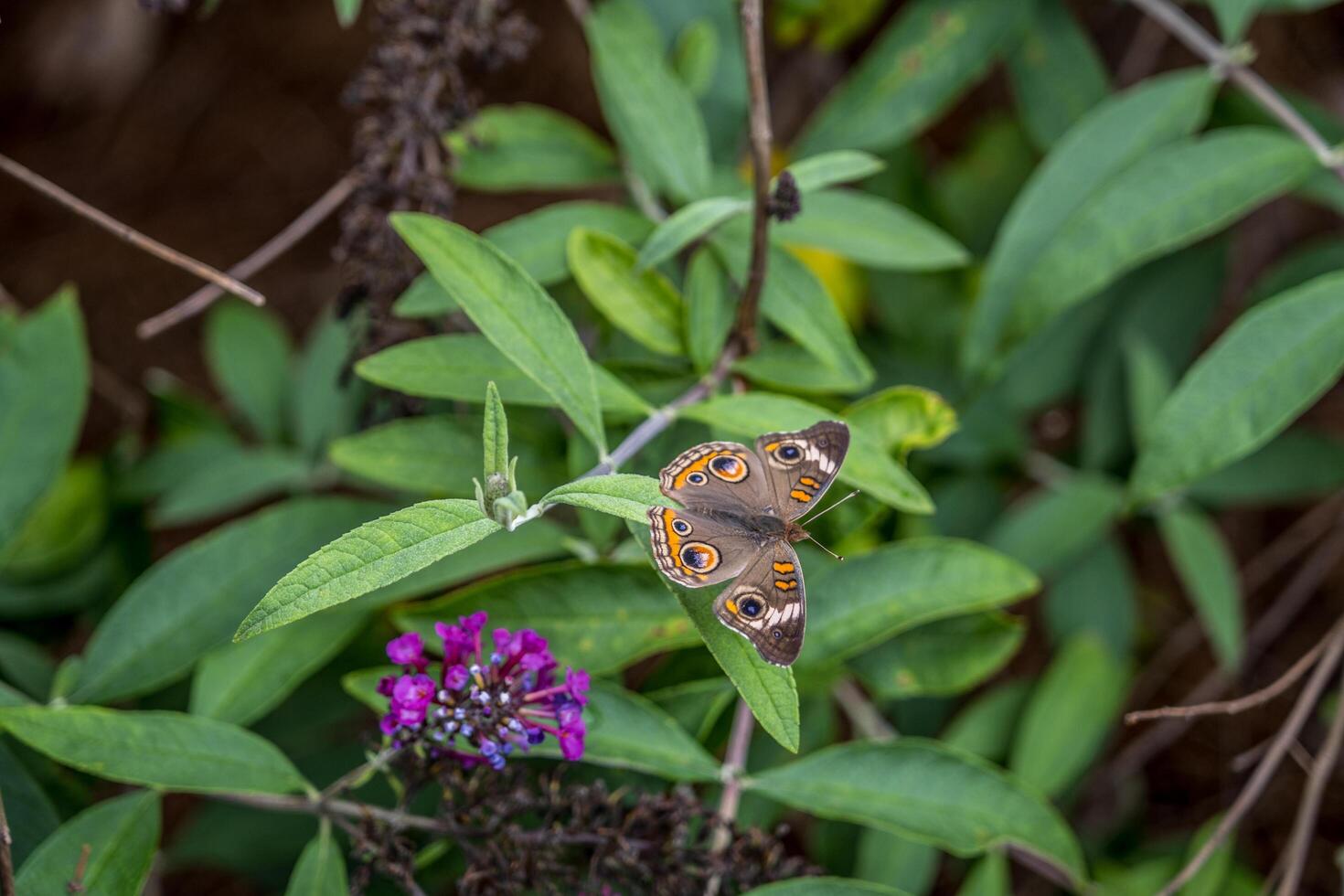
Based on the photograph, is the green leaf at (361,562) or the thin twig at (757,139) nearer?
the green leaf at (361,562)

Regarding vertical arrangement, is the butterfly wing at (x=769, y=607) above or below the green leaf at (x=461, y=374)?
below

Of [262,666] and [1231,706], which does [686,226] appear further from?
[1231,706]

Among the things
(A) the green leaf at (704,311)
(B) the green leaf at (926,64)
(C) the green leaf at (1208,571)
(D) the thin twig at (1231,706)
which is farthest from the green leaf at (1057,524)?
(A) the green leaf at (704,311)

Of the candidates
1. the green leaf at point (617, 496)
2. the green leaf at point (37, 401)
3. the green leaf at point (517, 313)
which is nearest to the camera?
the green leaf at point (617, 496)

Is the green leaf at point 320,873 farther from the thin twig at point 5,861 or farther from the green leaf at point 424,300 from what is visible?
the green leaf at point 424,300

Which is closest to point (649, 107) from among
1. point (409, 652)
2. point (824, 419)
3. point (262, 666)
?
point (824, 419)

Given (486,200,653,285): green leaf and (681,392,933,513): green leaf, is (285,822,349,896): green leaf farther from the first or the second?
(486,200,653,285): green leaf

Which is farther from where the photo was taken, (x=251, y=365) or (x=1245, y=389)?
(x=251, y=365)
